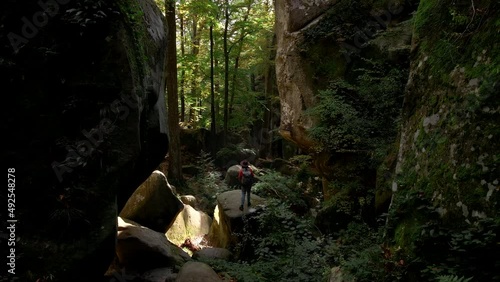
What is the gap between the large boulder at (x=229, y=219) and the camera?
10.2m

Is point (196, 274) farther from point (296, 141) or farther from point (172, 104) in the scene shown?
point (172, 104)

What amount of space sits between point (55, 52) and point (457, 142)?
5.58 meters

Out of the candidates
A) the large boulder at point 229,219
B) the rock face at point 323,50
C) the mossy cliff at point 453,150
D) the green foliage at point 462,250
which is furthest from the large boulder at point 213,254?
the green foliage at point 462,250

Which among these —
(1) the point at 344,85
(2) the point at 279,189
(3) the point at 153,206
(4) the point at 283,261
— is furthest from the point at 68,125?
(2) the point at 279,189

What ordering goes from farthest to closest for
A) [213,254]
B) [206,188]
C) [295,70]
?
[206,188] < [295,70] < [213,254]

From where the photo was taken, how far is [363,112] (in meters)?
8.60

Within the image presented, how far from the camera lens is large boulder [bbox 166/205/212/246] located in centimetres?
1137

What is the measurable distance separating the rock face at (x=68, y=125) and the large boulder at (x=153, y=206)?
444cm

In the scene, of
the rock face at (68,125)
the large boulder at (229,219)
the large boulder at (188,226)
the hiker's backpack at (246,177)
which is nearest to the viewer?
the rock face at (68,125)

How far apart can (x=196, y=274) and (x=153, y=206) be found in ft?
13.7

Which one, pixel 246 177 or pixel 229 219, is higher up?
pixel 246 177

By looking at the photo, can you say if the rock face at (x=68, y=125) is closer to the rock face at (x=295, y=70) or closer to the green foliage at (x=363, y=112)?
the green foliage at (x=363, y=112)

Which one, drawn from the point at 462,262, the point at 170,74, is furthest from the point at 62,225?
the point at 170,74

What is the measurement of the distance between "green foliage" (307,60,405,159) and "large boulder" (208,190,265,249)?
3206 millimetres
